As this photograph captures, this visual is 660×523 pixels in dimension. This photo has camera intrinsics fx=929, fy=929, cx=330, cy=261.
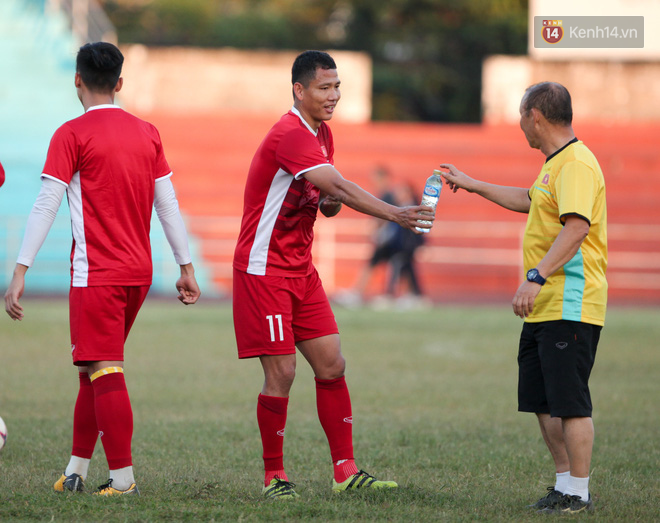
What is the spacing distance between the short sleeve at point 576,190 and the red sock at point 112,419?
2357mm

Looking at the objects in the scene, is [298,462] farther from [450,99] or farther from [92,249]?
[450,99]

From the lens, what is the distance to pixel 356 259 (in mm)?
23375

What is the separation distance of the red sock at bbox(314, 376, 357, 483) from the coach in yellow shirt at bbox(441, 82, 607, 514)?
978mm

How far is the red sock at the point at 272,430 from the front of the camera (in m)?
4.93

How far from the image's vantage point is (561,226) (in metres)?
4.64

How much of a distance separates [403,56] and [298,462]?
3226 centimetres

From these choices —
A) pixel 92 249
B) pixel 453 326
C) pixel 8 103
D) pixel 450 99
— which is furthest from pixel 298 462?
pixel 450 99

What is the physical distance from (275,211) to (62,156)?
43.9 inches

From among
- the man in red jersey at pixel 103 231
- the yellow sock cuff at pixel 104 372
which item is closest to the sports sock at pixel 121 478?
the man in red jersey at pixel 103 231

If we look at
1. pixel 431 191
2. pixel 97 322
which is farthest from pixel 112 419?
pixel 431 191

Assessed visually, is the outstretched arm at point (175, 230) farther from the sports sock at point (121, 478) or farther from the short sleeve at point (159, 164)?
the sports sock at point (121, 478)

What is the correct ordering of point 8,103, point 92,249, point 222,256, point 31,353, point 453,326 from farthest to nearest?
point 8,103, point 222,256, point 453,326, point 31,353, point 92,249

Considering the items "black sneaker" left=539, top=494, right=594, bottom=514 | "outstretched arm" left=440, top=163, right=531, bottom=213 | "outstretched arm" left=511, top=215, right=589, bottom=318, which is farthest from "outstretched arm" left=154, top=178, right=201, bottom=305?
"black sneaker" left=539, top=494, right=594, bottom=514

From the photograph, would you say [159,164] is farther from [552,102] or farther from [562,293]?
[562,293]
